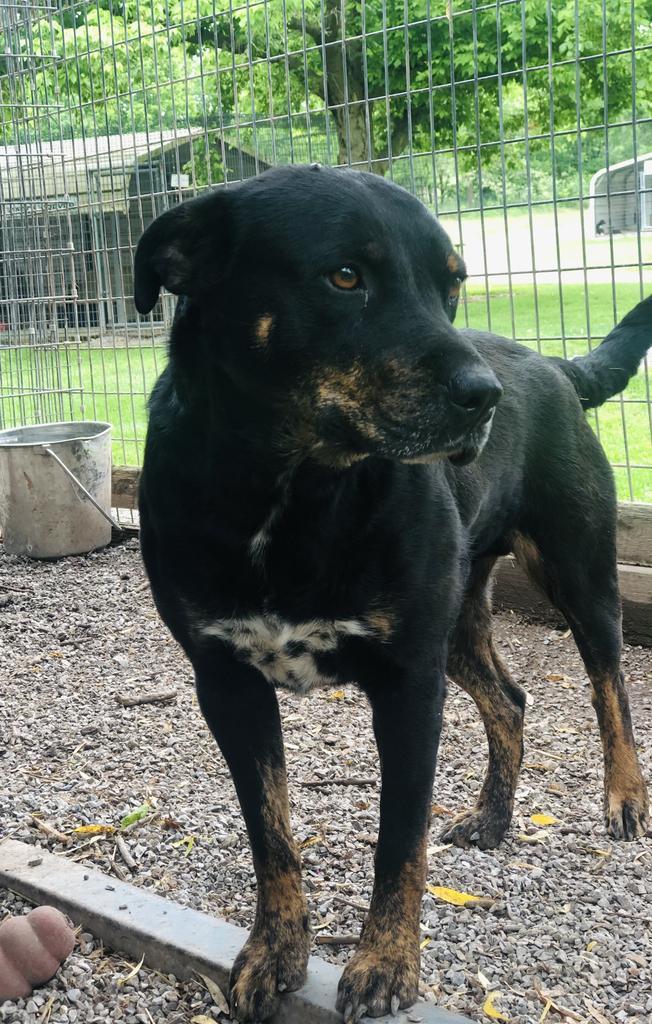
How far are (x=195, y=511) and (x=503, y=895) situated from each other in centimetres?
137

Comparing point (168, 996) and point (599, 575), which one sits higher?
point (599, 575)

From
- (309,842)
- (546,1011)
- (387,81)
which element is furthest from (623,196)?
(546,1011)

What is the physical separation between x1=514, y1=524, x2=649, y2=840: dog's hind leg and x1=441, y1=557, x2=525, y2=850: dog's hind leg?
0.25 m

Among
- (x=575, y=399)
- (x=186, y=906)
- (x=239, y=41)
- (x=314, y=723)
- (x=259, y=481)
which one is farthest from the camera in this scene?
(x=239, y=41)

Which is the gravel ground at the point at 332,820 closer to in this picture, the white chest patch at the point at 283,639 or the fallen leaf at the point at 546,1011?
the fallen leaf at the point at 546,1011

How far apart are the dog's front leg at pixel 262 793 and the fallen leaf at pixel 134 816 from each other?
86cm

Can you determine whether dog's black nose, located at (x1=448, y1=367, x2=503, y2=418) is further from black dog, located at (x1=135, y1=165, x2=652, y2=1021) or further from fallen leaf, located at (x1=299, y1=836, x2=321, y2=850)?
fallen leaf, located at (x1=299, y1=836, x2=321, y2=850)

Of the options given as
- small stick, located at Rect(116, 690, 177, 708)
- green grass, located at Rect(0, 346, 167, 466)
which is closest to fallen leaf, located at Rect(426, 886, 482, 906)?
small stick, located at Rect(116, 690, 177, 708)

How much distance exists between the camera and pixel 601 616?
3309mm

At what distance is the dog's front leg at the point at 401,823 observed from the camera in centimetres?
242

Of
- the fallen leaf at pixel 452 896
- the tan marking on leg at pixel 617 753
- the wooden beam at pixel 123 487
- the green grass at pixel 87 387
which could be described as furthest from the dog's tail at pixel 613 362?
the wooden beam at pixel 123 487

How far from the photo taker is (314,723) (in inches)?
165

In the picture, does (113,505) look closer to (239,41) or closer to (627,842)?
(239,41)

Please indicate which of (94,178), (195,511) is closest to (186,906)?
(195,511)
